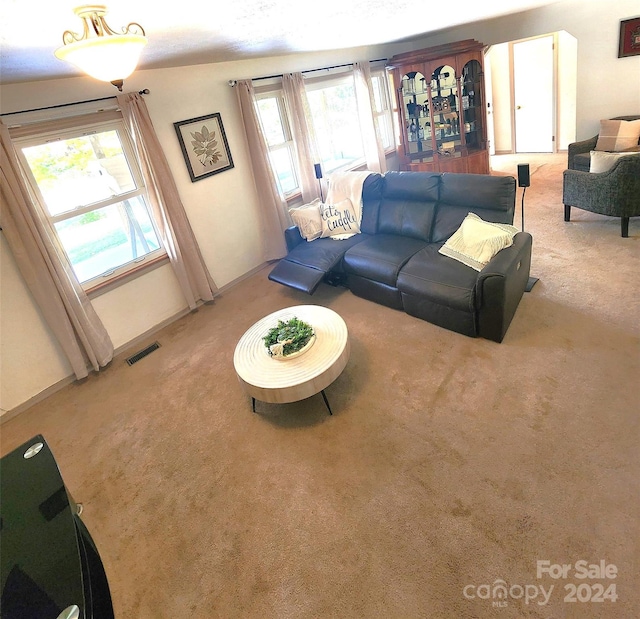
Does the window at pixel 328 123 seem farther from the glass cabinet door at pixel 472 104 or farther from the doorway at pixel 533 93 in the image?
the doorway at pixel 533 93

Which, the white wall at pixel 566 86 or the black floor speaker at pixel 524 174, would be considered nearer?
the black floor speaker at pixel 524 174

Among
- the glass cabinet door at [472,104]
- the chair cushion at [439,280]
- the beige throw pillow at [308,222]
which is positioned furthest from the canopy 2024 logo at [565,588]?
the glass cabinet door at [472,104]

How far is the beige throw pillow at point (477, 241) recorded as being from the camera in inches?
118

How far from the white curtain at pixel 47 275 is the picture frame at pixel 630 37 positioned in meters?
6.31

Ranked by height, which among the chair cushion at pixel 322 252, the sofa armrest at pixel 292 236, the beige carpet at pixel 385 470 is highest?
the sofa armrest at pixel 292 236

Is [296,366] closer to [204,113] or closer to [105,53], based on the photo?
[105,53]

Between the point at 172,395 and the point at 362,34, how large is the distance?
3.86 metres

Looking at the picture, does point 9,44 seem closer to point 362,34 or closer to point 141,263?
point 141,263

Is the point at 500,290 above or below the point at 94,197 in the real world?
below

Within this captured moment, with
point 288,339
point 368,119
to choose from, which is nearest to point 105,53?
point 288,339

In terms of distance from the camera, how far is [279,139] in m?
4.88

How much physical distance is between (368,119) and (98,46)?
16.1 ft

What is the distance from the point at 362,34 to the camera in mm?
4066

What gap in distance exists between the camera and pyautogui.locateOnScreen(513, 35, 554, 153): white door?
6.45m
